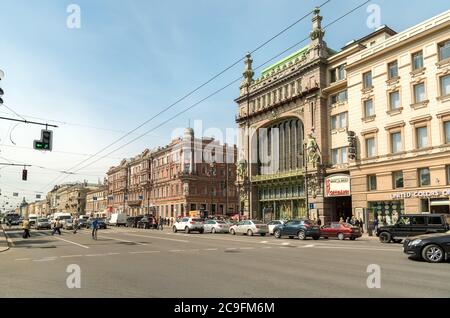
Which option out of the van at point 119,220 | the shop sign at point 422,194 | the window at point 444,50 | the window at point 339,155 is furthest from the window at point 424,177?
the van at point 119,220

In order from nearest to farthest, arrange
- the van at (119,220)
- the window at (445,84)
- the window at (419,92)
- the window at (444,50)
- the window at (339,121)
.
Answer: the window at (445,84) < the window at (444,50) < the window at (419,92) < the window at (339,121) < the van at (119,220)

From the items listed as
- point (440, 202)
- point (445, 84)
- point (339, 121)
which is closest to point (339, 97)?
point (339, 121)

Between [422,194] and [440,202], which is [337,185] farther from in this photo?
[440,202]

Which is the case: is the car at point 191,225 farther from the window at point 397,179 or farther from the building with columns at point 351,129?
the window at point 397,179

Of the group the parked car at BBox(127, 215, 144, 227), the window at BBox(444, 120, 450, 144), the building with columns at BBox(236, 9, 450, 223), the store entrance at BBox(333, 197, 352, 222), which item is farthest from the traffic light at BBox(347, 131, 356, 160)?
the parked car at BBox(127, 215, 144, 227)

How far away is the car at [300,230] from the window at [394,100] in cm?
1475

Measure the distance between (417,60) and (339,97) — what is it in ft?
36.8

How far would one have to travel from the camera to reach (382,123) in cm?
3834

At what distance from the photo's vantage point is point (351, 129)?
1666 inches

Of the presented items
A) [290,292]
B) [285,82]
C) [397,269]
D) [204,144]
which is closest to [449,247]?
[397,269]

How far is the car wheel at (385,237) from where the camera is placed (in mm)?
26142
